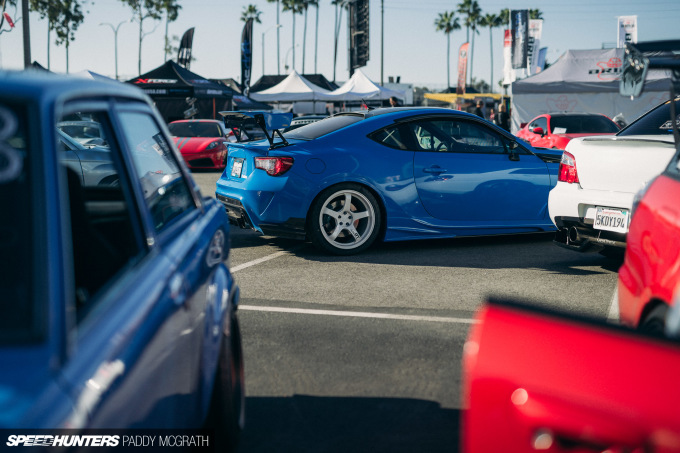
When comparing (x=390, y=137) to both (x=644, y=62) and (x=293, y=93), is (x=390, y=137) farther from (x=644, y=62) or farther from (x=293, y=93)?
(x=293, y=93)

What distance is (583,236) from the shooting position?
6.48m

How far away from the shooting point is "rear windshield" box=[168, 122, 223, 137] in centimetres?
2125

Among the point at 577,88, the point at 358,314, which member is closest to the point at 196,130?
the point at 577,88

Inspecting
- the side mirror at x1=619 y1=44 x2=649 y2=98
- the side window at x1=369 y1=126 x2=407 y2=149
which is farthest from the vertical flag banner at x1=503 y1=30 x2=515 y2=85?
the side mirror at x1=619 y1=44 x2=649 y2=98

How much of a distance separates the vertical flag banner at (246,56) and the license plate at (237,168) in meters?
30.7

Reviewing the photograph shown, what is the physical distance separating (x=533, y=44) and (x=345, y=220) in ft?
101

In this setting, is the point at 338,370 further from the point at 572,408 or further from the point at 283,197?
the point at 283,197

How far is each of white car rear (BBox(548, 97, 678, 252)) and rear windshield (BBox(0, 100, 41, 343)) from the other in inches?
190

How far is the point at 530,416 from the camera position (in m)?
1.31

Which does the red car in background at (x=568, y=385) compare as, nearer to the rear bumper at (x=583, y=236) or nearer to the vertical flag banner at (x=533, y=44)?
the rear bumper at (x=583, y=236)

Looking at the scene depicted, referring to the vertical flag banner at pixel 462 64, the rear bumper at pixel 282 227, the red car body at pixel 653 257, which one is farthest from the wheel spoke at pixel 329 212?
Result: the vertical flag banner at pixel 462 64

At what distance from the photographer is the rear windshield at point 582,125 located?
17219 millimetres

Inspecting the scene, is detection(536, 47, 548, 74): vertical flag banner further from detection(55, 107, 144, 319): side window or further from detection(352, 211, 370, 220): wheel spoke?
detection(55, 107, 144, 319): side window

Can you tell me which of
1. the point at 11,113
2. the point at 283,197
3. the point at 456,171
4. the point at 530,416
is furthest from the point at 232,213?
the point at 530,416
